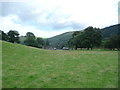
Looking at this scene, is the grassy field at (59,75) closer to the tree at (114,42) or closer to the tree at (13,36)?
the tree at (114,42)

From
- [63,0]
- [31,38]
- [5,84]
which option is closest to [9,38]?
[31,38]

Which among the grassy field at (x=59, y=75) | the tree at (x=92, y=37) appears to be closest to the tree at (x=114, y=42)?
the tree at (x=92, y=37)

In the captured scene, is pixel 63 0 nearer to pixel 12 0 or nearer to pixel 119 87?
pixel 12 0

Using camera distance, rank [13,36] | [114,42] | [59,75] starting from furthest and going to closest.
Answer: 1. [13,36]
2. [114,42]
3. [59,75]

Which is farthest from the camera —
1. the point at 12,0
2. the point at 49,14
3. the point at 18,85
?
the point at 49,14

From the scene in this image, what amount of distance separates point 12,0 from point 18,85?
875 cm

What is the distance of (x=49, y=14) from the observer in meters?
18.3

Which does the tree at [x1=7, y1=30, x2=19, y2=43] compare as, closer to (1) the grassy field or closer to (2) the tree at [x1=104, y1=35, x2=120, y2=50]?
(2) the tree at [x1=104, y1=35, x2=120, y2=50]

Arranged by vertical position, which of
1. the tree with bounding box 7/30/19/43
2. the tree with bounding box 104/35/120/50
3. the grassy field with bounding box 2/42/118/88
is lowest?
the grassy field with bounding box 2/42/118/88

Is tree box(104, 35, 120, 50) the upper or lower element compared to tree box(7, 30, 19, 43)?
lower

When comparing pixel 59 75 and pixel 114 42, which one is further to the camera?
pixel 114 42

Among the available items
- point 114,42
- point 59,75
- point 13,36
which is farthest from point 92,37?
point 13,36

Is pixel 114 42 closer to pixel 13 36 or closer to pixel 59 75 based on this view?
pixel 59 75

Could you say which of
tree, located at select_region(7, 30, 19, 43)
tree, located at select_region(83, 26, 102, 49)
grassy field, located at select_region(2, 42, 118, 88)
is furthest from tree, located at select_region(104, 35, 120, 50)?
tree, located at select_region(7, 30, 19, 43)
